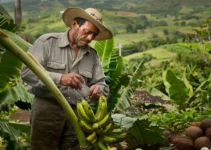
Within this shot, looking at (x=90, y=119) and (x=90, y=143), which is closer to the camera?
(x=90, y=143)

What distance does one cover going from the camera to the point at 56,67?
11.1 ft

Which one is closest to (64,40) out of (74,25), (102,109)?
(74,25)

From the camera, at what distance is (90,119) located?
261 cm

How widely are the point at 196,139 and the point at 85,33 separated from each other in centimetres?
144

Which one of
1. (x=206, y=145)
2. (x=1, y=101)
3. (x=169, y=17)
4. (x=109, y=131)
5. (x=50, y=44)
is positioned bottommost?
(x=169, y=17)

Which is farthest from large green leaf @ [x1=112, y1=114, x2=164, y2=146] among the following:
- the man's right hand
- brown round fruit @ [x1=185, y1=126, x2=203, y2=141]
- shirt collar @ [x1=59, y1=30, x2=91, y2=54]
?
the man's right hand

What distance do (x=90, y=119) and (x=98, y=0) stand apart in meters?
42.9

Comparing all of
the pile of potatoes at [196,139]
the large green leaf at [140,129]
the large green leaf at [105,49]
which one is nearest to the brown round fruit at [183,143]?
the pile of potatoes at [196,139]

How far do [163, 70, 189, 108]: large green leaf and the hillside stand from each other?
16.7 m

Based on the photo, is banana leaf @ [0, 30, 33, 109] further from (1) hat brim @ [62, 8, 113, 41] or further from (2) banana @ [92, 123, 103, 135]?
(2) banana @ [92, 123, 103, 135]

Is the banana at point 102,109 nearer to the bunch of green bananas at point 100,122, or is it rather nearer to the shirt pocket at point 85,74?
the bunch of green bananas at point 100,122

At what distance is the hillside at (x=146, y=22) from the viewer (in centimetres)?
2889

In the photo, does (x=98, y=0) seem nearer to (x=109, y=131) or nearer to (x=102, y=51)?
(x=102, y=51)

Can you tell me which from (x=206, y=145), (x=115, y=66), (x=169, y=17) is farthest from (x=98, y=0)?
(x=206, y=145)
